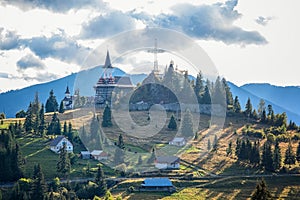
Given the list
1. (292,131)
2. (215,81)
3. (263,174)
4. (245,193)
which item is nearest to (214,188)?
(245,193)

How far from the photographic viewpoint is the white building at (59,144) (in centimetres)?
7862

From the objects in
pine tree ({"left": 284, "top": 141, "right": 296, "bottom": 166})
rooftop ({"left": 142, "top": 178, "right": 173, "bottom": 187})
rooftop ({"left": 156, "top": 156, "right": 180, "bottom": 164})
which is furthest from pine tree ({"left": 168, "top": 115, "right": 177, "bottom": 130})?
rooftop ({"left": 142, "top": 178, "right": 173, "bottom": 187})

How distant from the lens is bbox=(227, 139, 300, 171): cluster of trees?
74438 millimetres

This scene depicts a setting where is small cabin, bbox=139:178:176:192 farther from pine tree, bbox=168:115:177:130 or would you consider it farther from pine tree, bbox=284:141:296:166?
pine tree, bbox=168:115:177:130

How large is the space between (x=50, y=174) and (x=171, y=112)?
4722 centimetres

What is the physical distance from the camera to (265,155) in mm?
75000

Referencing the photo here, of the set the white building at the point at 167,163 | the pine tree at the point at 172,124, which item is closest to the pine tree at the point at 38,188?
the white building at the point at 167,163

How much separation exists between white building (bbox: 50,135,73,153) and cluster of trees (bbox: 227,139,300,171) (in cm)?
2561

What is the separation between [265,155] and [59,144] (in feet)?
104

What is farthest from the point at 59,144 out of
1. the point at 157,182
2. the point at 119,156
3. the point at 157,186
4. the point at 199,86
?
the point at 199,86

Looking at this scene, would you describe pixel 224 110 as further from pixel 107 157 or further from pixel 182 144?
pixel 107 157

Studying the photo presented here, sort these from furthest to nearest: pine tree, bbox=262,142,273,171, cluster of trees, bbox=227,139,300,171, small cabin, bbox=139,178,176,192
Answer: cluster of trees, bbox=227,139,300,171 < pine tree, bbox=262,142,273,171 < small cabin, bbox=139,178,176,192

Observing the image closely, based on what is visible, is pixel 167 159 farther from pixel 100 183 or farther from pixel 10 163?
pixel 10 163

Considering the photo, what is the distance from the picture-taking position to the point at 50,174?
223ft
